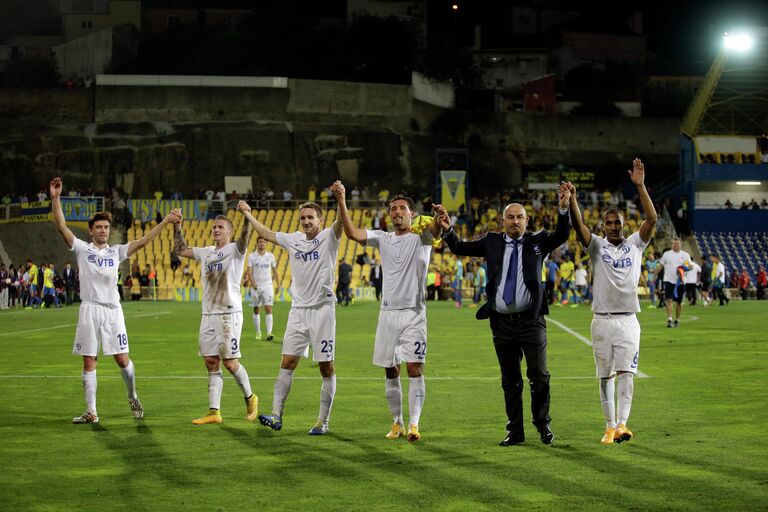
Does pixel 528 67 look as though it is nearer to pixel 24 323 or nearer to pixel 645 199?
pixel 24 323

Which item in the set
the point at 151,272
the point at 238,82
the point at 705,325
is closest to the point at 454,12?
the point at 238,82

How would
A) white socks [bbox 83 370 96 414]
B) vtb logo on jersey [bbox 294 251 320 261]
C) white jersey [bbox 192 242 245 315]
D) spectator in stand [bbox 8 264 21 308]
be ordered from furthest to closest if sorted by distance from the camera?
1. spectator in stand [bbox 8 264 21 308]
2. white jersey [bbox 192 242 245 315]
3. white socks [bbox 83 370 96 414]
4. vtb logo on jersey [bbox 294 251 320 261]

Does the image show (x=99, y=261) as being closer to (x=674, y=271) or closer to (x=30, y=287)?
(x=674, y=271)

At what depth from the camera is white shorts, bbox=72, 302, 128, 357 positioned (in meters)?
10.9

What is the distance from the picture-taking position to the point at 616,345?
9812mm

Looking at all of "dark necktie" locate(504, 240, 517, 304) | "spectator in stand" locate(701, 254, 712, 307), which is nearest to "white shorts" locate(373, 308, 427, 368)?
"dark necktie" locate(504, 240, 517, 304)

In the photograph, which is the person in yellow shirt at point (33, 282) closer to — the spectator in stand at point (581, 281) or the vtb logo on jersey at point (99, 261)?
the spectator in stand at point (581, 281)

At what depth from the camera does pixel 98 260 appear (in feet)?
36.3

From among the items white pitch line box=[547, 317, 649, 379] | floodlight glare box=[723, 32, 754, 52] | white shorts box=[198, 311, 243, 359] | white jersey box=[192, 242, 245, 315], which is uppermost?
floodlight glare box=[723, 32, 754, 52]

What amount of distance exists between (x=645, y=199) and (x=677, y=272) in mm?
16765

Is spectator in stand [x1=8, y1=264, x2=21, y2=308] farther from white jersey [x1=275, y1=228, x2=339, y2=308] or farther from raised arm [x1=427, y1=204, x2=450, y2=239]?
raised arm [x1=427, y1=204, x2=450, y2=239]

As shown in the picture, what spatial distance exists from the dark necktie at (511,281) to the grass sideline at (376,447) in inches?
54.0

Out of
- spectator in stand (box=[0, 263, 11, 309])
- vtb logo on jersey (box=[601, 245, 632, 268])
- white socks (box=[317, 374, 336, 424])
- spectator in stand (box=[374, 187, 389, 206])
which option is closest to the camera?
vtb logo on jersey (box=[601, 245, 632, 268])

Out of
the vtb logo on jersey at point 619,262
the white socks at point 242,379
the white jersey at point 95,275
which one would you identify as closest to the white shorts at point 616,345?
the vtb logo on jersey at point 619,262
